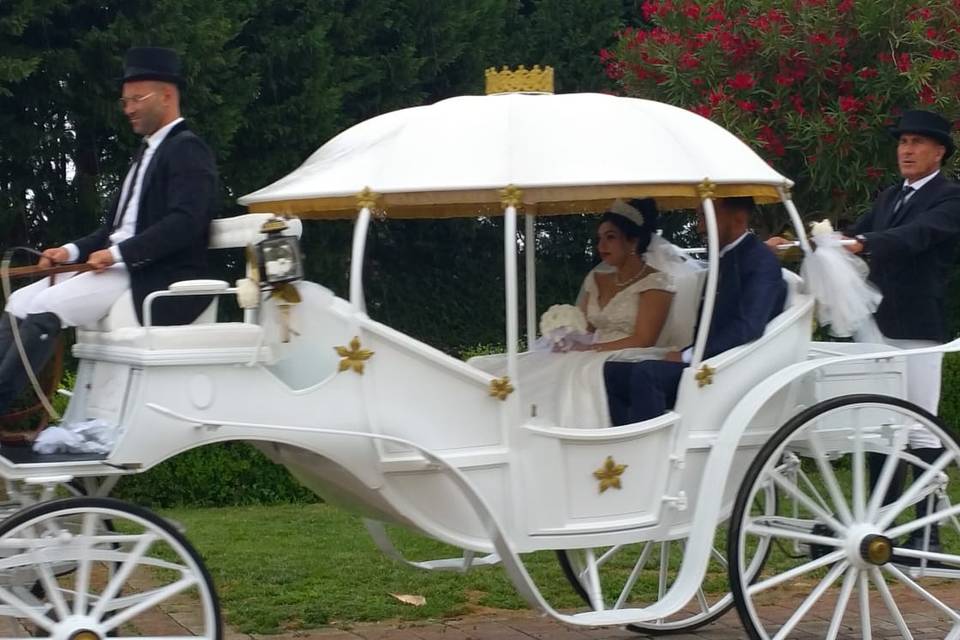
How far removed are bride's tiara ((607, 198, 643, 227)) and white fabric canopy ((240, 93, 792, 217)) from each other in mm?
709

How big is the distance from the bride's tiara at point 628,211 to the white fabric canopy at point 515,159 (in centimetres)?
71

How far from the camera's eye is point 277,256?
429cm

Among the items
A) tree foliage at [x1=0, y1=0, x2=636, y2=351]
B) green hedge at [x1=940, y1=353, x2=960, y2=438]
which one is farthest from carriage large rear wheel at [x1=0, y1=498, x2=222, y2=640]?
green hedge at [x1=940, y1=353, x2=960, y2=438]

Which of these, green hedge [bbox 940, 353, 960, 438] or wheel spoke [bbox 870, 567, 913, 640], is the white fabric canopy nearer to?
wheel spoke [bbox 870, 567, 913, 640]

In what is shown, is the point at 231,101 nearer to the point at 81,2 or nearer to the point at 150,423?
the point at 81,2

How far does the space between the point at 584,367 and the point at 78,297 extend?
5.86 ft

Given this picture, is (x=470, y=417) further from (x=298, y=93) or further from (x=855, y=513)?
(x=298, y=93)

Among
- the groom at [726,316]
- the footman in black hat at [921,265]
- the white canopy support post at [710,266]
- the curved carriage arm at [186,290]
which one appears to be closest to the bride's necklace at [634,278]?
the groom at [726,316]

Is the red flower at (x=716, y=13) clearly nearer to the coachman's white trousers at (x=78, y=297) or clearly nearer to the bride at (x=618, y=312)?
the bride at (x=618, y=312)

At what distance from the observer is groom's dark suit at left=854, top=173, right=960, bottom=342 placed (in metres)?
5.50

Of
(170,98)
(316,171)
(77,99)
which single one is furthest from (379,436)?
Result: (77,99)

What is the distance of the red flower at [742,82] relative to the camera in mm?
10250

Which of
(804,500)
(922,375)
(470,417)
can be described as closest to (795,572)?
(804,500)

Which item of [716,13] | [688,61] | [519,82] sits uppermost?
[716,13]
